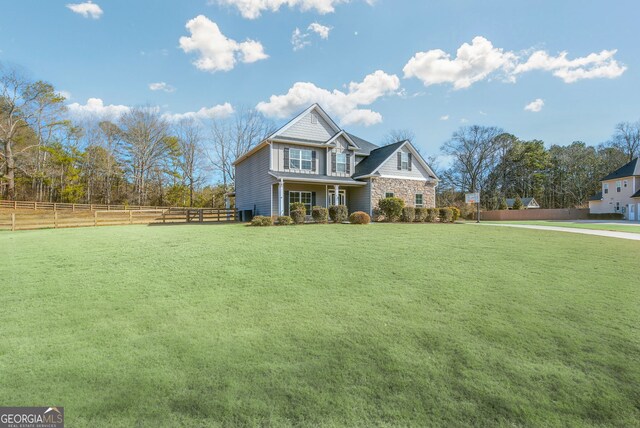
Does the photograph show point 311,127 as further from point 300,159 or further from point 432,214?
point 432,214

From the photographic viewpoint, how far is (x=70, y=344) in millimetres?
3482

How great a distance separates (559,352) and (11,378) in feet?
19.1

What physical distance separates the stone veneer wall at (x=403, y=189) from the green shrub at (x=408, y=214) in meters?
2.07

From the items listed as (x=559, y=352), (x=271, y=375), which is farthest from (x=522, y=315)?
(x=271, y=375)

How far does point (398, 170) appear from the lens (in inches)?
875

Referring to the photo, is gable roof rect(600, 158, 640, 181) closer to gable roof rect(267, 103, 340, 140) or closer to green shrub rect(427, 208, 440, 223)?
green shrub rect(427, 208, 440, 223)

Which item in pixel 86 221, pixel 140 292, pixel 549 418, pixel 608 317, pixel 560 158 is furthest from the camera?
pixel 560 158

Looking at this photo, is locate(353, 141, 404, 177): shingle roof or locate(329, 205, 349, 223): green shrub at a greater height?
locate(353, 141, 404, 177): shingle roof

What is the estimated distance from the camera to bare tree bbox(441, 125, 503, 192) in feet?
165

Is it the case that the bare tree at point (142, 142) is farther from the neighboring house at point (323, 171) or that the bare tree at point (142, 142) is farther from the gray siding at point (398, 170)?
the gray siding at point (398, 170)

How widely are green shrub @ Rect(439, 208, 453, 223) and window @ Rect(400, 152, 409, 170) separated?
436cm

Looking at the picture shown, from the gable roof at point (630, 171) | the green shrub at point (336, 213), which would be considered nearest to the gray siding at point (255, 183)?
the green shrub at point (336, 213)

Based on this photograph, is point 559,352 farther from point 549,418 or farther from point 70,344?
point 70,344
